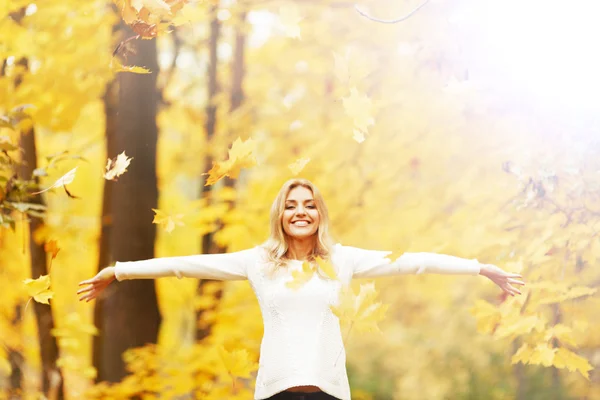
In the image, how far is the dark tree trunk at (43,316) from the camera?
322 cm

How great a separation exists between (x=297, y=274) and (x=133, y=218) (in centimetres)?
137

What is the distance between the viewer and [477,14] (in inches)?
120

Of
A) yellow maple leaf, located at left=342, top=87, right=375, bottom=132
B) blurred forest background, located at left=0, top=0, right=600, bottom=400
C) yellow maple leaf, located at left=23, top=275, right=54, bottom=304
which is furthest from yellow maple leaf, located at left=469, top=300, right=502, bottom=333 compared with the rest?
yellow maple leaf, located at left=23, top=275, right=54, bottom=304

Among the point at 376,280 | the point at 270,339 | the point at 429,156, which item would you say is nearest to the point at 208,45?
the point at 429,156

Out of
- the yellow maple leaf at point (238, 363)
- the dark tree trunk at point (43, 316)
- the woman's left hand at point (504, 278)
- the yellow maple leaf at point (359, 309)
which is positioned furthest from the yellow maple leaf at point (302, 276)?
the dark tree trunk at point (43, 316)

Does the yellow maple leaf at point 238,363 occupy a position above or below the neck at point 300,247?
below

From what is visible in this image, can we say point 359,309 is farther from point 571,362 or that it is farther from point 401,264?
point 571,362

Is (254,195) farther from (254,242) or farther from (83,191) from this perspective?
(83,191)

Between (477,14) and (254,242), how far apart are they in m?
1.65

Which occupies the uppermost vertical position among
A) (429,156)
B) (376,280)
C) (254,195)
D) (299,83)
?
(299,83)

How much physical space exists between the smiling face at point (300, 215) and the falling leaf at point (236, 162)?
78 cm

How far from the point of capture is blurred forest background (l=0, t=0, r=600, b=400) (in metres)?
3.01

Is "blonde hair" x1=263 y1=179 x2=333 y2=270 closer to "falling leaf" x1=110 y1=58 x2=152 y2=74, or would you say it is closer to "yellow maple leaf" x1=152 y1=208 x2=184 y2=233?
"yellow maple leaf" x1=152 y1=208 x2=184 y2=233

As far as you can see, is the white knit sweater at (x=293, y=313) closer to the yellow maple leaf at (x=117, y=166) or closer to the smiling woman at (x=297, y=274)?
the smiling woman at (x=297, y=274)
